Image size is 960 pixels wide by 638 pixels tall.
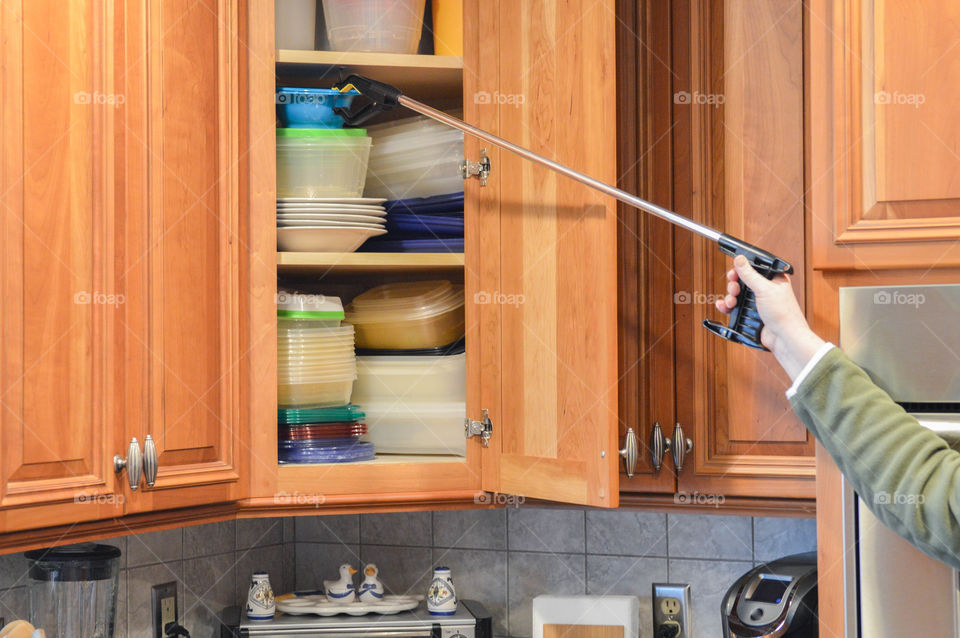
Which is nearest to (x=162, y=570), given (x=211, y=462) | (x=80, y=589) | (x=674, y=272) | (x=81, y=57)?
(x=80, y=589)

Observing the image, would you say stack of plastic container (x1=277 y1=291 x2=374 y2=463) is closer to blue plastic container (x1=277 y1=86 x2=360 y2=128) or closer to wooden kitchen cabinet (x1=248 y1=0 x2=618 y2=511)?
wooden kitchen cabinet (x1=248 y1=0 x2=618 y2=511)

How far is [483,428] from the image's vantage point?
1.42 metres

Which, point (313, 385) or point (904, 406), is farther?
point (313, 385)

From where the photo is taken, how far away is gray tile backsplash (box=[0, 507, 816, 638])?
167cm

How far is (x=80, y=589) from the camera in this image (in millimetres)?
1360

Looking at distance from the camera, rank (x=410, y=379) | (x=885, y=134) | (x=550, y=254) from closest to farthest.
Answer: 1. (x=885, y=134)
2. (x=550, y=254)
3. (x=410, y=379)

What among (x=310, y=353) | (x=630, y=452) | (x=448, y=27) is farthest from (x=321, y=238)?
(x=630, y=452)

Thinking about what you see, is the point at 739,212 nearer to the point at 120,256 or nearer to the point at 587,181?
the point at 587,181

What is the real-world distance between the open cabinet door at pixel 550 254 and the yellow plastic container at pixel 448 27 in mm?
61

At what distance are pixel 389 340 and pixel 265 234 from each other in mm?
276

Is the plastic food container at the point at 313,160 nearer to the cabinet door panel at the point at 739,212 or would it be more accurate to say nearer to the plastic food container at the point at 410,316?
the plastic food container at the point at 410,316

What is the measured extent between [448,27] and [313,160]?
0.31 m

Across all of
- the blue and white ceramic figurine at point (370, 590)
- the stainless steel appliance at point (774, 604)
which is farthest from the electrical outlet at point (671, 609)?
the blue and white ceramic figurine at point (370, 590)

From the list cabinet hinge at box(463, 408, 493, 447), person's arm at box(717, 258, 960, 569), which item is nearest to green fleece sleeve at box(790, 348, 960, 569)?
person's arm at box(717, 258, 960, 569)
